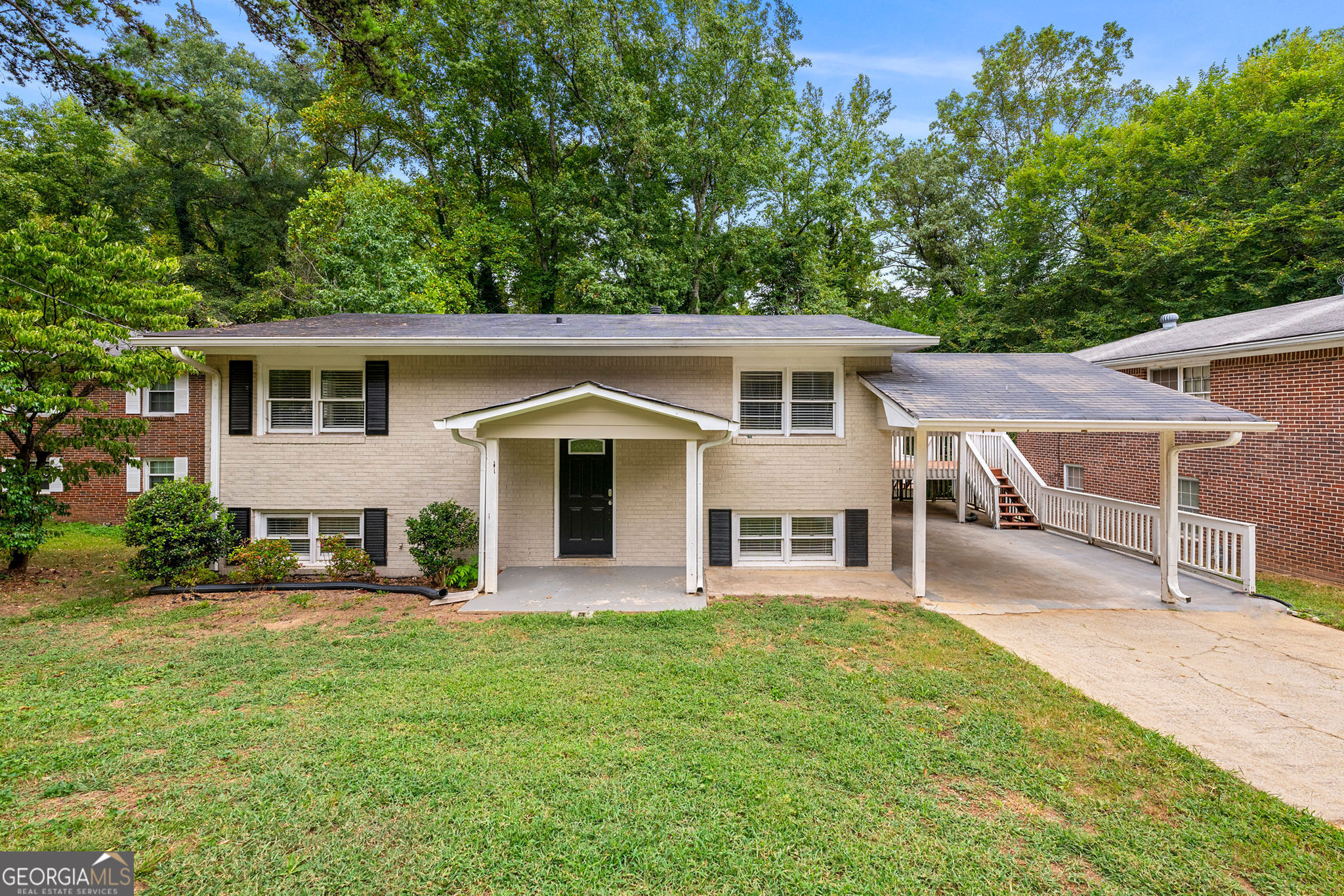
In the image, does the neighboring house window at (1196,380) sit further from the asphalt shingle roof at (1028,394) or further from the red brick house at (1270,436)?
the asphalt shingle roof at (1028,394)

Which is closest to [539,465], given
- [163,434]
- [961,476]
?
[163,434]

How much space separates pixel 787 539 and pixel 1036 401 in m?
4.06

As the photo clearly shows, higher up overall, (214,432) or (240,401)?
(240,401)

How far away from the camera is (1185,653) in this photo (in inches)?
213

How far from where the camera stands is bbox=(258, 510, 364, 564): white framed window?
27.2 ft

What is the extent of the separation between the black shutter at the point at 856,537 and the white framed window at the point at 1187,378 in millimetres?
7434

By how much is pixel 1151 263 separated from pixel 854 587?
18622mm

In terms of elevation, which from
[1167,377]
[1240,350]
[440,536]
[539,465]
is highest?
[1240,350]

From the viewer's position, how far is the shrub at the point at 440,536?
7336 millimetres

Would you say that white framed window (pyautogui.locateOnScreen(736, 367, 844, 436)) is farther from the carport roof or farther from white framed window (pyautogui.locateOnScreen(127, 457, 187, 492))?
white framed window (pyautogui.locateOnScreen(127, 457, 187, 492))

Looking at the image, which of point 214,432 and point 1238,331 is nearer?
point 214,432

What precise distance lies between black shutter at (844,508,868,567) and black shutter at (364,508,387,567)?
24.2 ft

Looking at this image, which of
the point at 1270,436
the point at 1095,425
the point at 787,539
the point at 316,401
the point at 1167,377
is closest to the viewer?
the point at 1095,425

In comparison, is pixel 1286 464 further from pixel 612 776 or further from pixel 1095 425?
pixel 612 776
